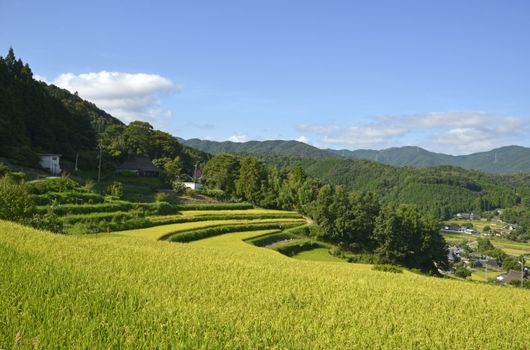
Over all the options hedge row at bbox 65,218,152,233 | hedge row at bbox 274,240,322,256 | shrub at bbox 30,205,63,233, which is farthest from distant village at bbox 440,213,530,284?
shrub at bbox 30,205,63,233

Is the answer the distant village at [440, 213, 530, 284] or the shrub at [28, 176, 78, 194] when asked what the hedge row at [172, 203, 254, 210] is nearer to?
the shrub at [28, 176, 78, 194]

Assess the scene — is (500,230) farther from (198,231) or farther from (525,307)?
(525,307)

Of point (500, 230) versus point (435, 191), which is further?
point (435, 191)

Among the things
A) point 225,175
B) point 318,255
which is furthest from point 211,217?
point 225,175

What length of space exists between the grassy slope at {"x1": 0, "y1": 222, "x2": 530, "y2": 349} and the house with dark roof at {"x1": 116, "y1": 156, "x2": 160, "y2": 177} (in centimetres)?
5304

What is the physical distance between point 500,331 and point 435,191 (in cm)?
19861

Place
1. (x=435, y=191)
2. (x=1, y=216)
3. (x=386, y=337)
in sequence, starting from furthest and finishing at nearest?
(x=435, y=191), (x=1, y=216), (x=386, y=337)

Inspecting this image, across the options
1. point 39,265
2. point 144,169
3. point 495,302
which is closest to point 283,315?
point 39,265

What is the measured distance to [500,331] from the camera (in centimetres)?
984

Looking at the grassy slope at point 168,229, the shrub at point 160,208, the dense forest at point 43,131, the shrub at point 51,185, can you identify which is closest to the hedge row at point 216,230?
the grassy slope at point 168,229

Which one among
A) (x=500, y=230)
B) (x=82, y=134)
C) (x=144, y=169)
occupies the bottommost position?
(x=500, y=230)

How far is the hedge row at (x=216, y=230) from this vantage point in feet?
110

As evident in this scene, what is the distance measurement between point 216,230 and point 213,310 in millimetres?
30403

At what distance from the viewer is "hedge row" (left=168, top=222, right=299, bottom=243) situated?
3362cm
